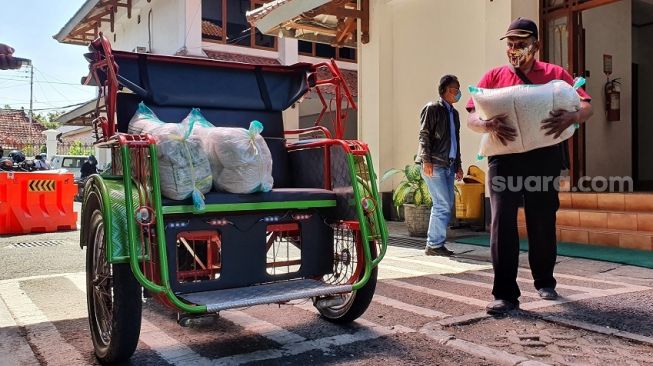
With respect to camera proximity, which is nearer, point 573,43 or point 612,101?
point 573,43

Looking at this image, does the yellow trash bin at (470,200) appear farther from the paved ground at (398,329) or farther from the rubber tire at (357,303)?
the rubber tire at (357,303)

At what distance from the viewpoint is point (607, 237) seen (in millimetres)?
6273

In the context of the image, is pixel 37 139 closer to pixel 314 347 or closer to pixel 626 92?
pixel 626 92

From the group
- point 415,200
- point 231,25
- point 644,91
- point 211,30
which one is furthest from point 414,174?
point 231,25

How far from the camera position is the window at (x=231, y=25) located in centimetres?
1794

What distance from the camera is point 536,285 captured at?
396 centimetres

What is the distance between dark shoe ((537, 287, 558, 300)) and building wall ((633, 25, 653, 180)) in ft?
25.1

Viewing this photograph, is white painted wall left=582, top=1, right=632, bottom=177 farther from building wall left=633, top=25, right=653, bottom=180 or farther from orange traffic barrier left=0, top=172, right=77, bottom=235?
orange traffic barrier left=0, top=172, right=77, bottom=235

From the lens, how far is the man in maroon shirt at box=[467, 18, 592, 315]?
11.8 ft

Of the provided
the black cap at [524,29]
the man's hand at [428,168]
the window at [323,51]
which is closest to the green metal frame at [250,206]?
the black cap at [524,29]

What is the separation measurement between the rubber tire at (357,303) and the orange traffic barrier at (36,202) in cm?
804

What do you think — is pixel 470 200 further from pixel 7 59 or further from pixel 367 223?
pixel 7 59

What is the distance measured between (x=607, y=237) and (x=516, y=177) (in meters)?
3.27

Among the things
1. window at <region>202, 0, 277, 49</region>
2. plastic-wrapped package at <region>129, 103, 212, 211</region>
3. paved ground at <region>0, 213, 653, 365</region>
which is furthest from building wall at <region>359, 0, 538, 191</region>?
window at <region>202, 0, 277, 49</region>
